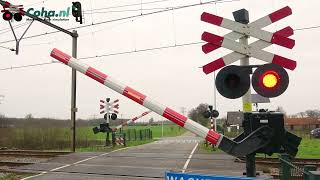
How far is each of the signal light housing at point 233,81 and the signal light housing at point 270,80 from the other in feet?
0.44

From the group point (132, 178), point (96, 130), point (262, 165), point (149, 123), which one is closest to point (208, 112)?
point (96, 130)

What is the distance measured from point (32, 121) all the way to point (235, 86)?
101 ft

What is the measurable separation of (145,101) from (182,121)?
476 millimetres

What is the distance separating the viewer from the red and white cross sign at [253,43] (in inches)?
187

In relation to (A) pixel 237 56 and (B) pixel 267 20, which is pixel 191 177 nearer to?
(A) pixel 237 56

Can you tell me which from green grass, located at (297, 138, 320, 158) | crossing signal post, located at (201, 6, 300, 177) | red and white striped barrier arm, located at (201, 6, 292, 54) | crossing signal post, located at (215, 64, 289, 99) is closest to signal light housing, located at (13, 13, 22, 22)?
crossing signal post, located at (201, 6, 300, 177)

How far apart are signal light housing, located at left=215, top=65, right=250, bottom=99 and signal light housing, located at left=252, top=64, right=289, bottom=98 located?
0.44ft

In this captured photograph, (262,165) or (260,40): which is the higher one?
(260,40)

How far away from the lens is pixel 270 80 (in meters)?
4.25

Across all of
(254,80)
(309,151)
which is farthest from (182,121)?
Result: (309,151)

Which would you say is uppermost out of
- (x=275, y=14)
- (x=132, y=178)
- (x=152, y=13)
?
(x=152, y=13)

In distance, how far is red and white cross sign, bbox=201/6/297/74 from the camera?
15.6 ft

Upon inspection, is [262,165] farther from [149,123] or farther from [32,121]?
[149,123]

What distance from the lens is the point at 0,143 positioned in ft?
103
